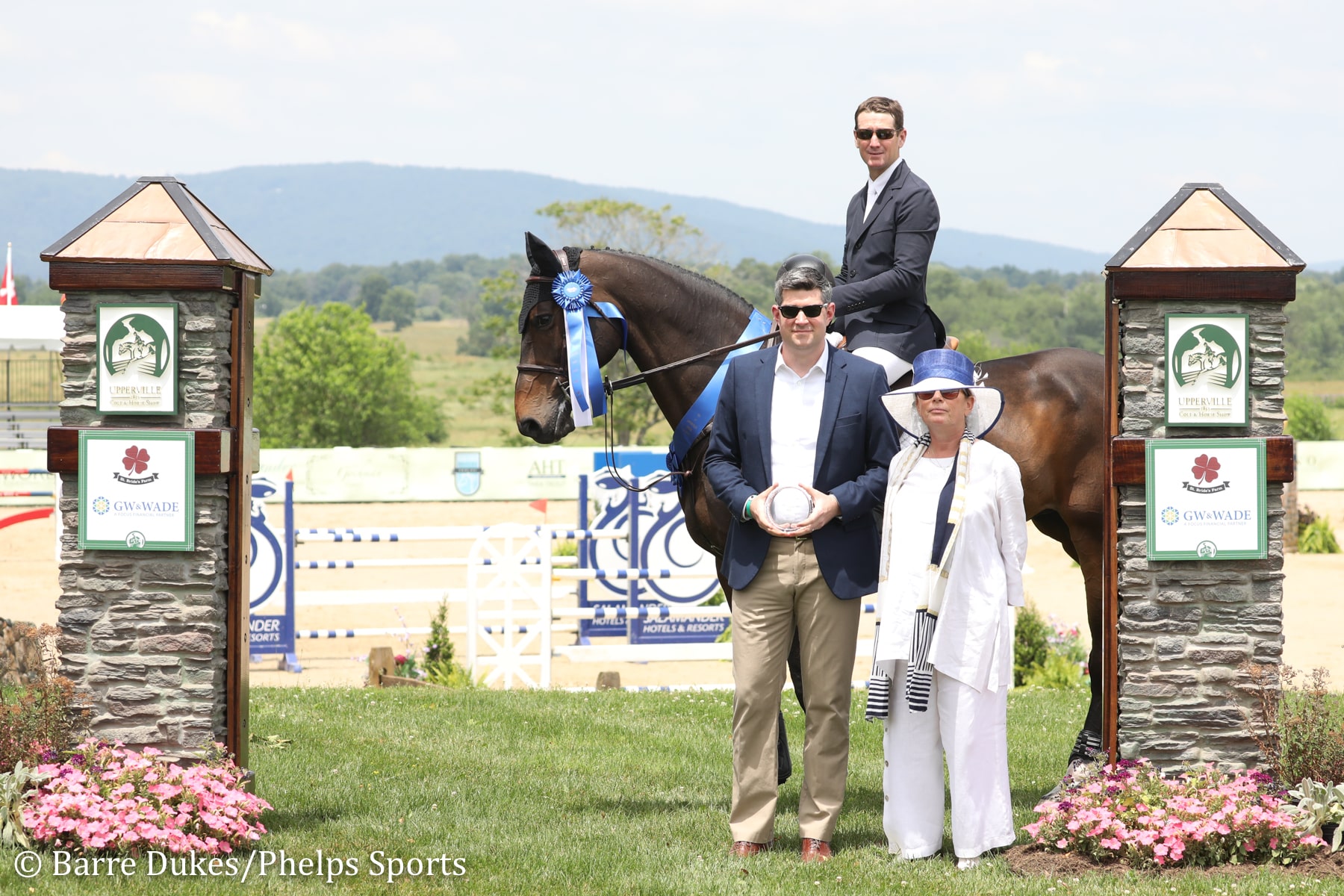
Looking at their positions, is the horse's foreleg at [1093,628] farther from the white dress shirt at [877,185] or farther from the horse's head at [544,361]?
the horse's head at [544,361]

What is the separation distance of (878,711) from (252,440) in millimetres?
2840

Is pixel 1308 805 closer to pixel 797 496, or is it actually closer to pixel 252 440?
pixel 797 496

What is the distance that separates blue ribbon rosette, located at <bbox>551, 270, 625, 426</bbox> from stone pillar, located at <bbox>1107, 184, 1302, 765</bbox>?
7.01ft

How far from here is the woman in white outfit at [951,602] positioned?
4953mm

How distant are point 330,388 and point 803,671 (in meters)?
36.0

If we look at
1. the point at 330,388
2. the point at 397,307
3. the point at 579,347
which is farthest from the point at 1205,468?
the point at 397,307

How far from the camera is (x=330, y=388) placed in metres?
39.5

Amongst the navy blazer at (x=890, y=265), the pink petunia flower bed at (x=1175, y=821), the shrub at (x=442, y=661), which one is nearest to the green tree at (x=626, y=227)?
the shrub at (x=442, y=661)

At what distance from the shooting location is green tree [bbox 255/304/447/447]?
129 ft

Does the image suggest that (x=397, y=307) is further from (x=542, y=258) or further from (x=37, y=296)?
(x=542, y=258)

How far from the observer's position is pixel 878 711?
503 cm

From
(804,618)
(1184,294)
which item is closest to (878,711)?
(804,618)

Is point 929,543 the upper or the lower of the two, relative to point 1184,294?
lower

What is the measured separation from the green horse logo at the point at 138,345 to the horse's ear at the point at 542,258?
5.02 feet
